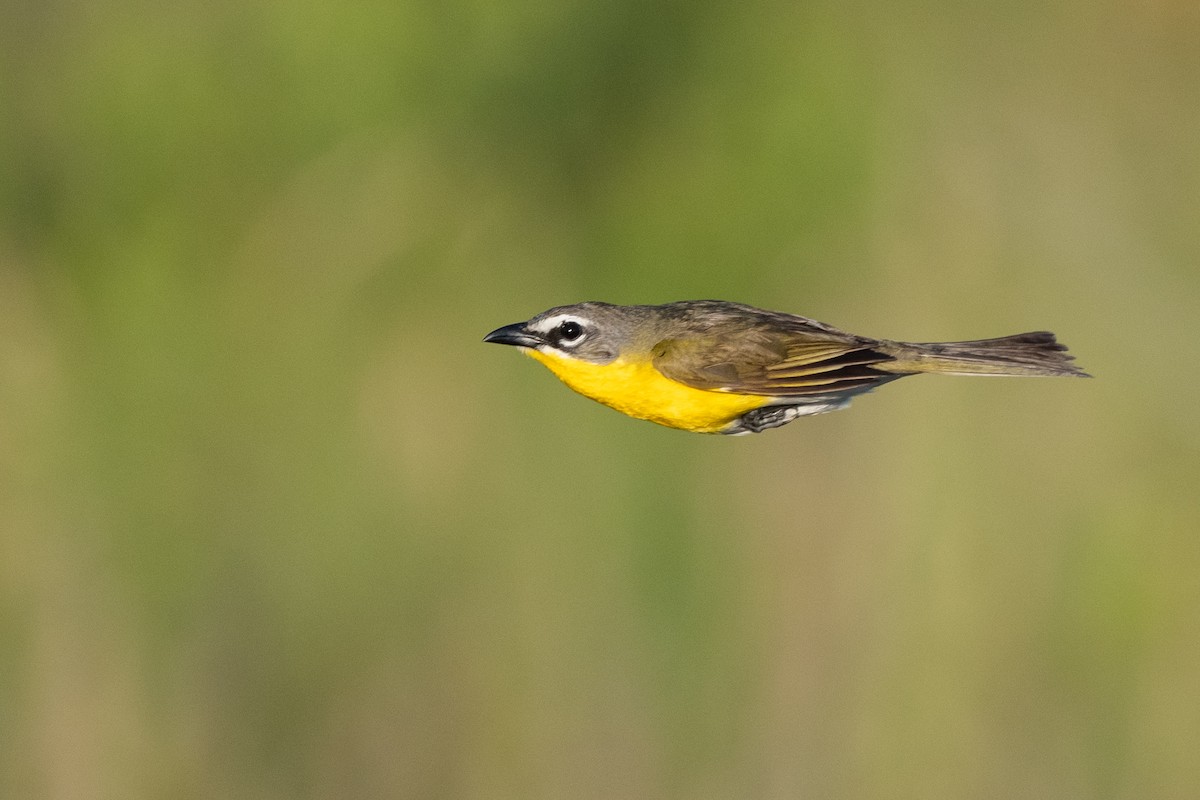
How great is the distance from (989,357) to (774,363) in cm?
47

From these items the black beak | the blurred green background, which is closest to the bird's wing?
the black beak

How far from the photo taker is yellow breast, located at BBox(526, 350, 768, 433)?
349 cm

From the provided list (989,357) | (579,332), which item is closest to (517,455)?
(579,332)

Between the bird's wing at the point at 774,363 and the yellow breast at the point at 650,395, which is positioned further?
the yellow breast at the point at 650,395

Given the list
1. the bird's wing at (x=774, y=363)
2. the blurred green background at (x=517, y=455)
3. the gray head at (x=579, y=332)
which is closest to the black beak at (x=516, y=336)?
the gray head at (x=579, y=332)

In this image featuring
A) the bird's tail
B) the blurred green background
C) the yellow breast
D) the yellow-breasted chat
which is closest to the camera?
the bird's tail

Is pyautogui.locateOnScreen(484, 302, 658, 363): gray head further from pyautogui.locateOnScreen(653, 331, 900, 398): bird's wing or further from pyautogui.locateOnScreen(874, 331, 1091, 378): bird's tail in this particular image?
pyautogui.locateOnScreen(874, 331, 1091, 378): bird's tail

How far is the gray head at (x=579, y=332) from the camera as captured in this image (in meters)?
3.47

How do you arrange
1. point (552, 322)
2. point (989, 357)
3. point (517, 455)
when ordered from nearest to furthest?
point (989, 357), point (552, 322), point (517, 455)

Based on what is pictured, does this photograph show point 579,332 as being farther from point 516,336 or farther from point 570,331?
point 516,336

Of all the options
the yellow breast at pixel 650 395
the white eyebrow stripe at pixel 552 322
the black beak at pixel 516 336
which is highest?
the white eyebrow stripe at pixel 552 322

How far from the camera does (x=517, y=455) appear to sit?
21.5 ft

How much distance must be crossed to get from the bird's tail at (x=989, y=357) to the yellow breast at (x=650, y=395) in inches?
13.5

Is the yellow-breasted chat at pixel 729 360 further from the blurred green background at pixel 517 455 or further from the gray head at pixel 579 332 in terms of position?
the blurred green background at pixel 517 455
